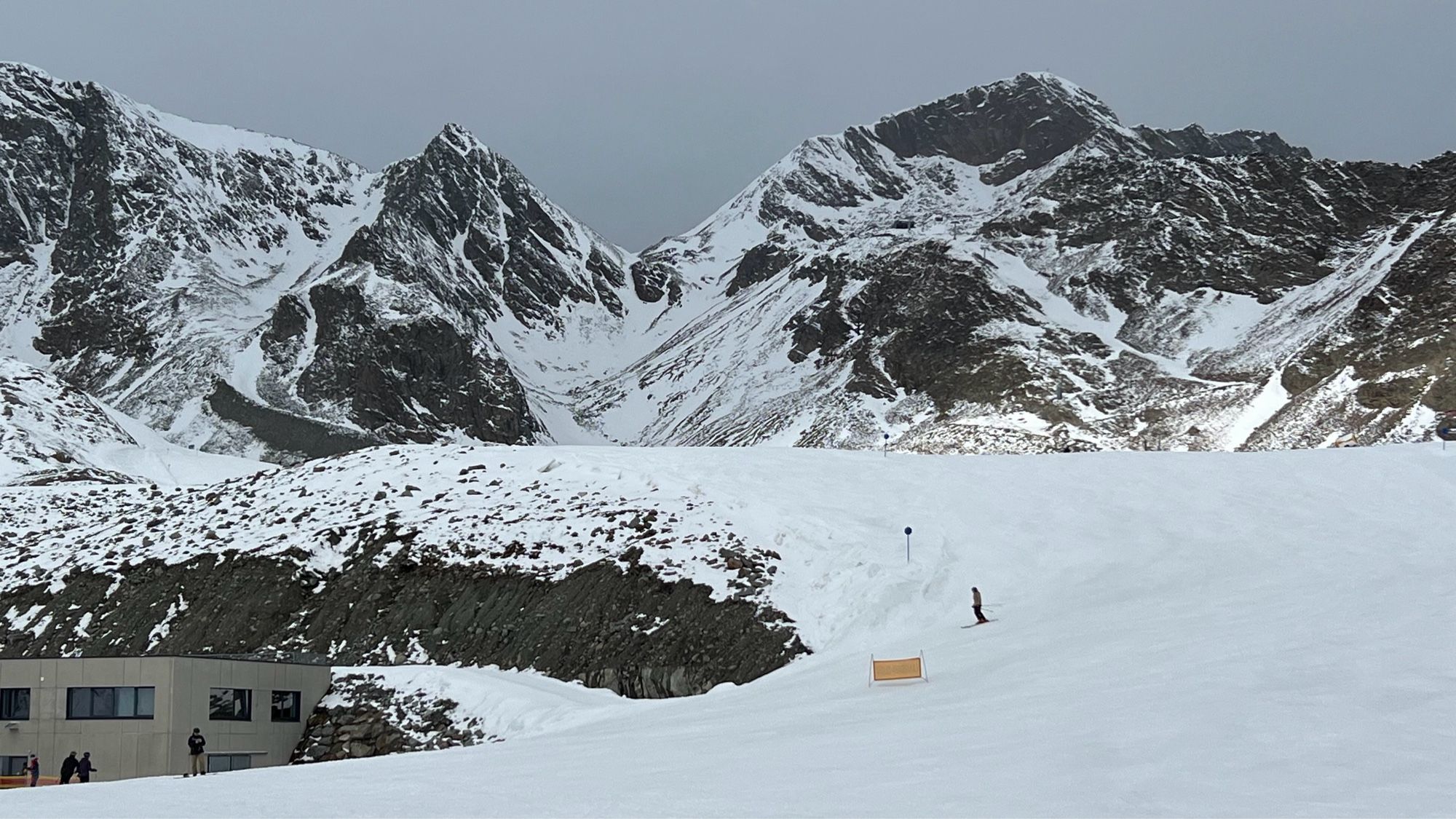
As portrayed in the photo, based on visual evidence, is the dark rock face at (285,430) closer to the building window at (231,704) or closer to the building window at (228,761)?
the building window at (231,704)

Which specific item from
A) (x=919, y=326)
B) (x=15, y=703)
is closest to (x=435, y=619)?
(x=15, y=703)

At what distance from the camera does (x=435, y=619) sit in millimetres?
38406

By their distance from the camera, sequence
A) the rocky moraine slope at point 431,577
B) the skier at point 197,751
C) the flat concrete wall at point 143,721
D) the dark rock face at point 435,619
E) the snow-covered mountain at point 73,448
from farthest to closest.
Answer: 1. the snow-covered mountain at point 73,448
2. the rocky moraine slope at point 431,577
3. the dark rock face at point 435,619
4. the flat concrete wall at point 143,721
5. the skier at point 197,751

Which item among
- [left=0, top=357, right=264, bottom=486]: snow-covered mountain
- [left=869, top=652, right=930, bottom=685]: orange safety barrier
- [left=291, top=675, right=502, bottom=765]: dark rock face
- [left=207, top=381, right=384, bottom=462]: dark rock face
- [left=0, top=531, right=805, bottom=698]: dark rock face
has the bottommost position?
[left=291, top=675, right=502, bottom=765]: dark rock face

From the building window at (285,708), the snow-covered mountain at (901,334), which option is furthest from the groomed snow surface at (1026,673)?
the snow-covered mountain at (901,334)

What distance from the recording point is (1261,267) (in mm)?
142125

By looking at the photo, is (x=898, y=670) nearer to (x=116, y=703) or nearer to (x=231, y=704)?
(x=231, y=704)

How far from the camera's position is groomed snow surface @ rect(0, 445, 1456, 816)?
559 inches

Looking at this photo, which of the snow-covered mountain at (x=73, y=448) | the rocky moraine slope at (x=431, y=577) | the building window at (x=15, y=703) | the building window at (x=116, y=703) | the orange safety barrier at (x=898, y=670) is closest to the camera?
the orange safety barrier at (x=898, y=670)

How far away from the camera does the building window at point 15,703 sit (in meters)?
31.9

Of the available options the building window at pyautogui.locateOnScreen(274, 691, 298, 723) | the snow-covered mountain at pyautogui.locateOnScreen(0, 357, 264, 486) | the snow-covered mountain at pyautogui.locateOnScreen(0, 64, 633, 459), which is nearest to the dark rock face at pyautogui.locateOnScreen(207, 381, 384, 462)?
the snow-covered mountain at pyautogui.locateOnScreen(0, 64, 633, 459)

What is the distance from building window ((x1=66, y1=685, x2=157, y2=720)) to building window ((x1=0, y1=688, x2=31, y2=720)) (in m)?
1.31

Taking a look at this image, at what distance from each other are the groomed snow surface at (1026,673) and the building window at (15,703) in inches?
367

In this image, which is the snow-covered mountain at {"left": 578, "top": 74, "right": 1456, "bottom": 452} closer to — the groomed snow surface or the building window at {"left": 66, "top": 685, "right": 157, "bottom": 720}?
the groomed snow surface
